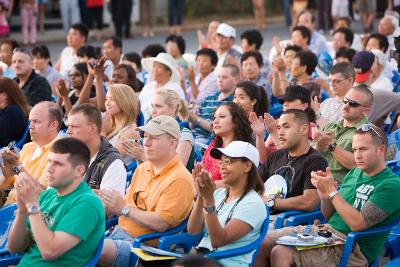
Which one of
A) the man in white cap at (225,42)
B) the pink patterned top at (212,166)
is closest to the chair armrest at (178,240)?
the pink patterned top at (212,166)

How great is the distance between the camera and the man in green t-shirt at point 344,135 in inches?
311

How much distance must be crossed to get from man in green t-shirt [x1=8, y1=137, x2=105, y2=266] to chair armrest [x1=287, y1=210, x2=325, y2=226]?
171 cm

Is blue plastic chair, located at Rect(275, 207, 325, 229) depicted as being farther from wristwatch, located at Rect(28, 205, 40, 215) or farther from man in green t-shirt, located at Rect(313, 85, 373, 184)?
wristwatch, located at Rect(28, 205, 40, 215)

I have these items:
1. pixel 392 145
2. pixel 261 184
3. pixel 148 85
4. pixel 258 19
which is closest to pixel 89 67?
pixel 148 85

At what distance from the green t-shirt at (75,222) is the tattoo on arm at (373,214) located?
72.0 inches

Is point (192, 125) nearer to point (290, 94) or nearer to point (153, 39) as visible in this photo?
point (290, 94)

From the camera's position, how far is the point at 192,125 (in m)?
10.6

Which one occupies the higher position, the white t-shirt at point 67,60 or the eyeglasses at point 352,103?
the eyeglasses at point 352,103

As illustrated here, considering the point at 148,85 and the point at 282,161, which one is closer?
the point at 282,161

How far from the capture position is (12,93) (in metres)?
10.1

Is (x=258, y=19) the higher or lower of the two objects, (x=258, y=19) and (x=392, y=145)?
the lower

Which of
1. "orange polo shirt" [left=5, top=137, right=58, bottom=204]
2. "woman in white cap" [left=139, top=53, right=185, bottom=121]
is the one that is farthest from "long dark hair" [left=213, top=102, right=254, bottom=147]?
"woman in white cap" [left=139, top=53, right=185, bottom=121]

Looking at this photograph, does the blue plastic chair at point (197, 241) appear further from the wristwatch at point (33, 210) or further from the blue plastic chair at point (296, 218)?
the wristwatch at point (33, 210)

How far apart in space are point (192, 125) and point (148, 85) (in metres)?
1.29
